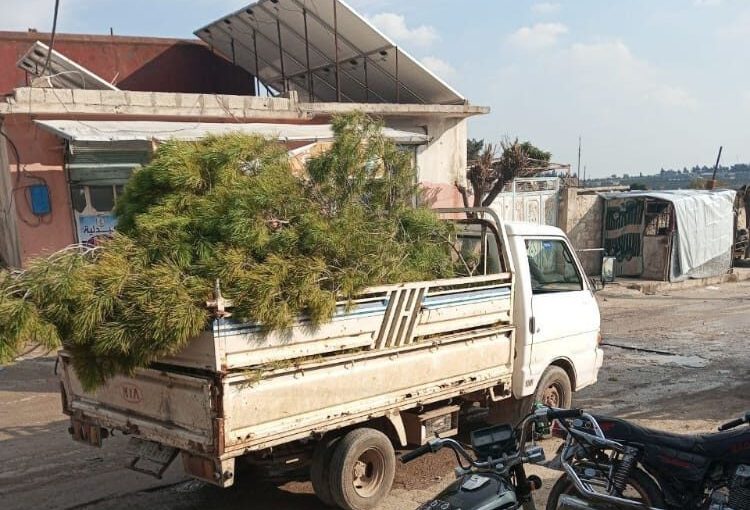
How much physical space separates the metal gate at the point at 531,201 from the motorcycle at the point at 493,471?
46.7ft

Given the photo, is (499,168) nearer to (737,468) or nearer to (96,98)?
(96,98)

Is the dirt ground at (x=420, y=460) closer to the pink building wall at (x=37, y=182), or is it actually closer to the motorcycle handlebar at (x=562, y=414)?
the motorcycle handlebar at (x=562, y=414)

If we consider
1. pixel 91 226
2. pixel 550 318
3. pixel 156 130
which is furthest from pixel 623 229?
pixel 91 226

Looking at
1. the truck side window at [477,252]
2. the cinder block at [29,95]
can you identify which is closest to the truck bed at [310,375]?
the truck side window at [477,252]

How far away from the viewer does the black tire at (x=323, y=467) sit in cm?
432

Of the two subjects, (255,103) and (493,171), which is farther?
(493,171)

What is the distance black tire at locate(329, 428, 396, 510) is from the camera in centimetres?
427

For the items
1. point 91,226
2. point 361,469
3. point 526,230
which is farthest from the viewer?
point 91,226

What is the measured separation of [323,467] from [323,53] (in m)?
12.5

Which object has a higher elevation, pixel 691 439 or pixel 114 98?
pixel 114 98

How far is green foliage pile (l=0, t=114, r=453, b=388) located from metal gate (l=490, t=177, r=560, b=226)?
1197cm

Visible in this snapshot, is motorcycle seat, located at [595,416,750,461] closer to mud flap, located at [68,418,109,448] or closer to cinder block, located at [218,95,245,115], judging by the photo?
mud flap, located at [68,418,109,448]

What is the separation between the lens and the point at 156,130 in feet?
34.5

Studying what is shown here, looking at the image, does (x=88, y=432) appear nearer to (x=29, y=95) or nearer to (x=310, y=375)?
(x=310, y=375)
